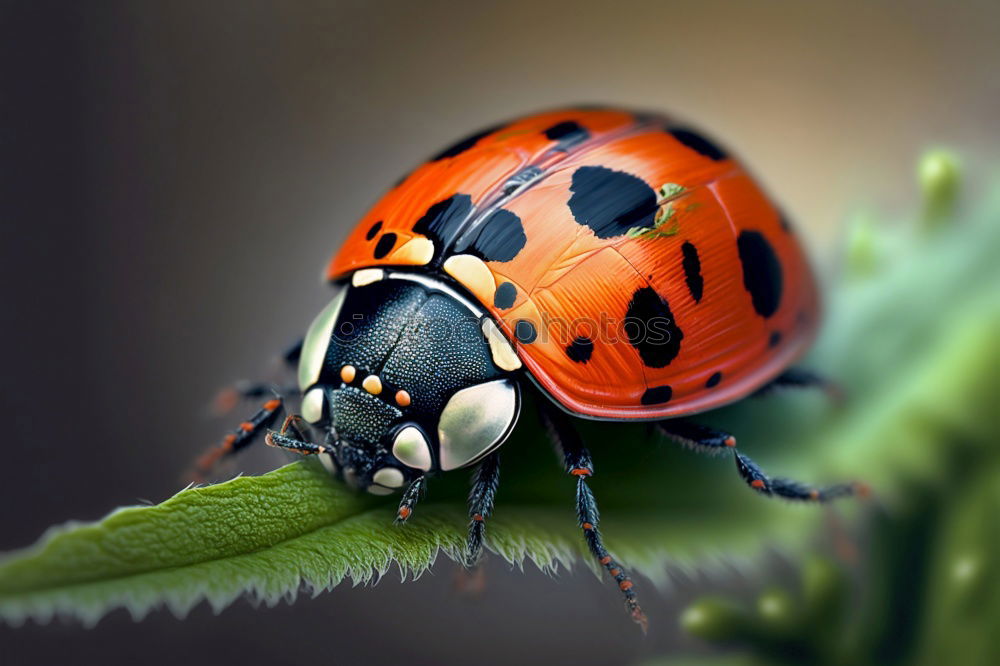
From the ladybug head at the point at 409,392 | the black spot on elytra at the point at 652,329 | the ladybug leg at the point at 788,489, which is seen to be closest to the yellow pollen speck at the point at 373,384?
the ladybug head at the point at 409,392

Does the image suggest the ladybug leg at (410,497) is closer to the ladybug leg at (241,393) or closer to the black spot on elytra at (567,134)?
the ladybug leg at (241,393)

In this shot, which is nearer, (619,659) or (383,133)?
(619,659)

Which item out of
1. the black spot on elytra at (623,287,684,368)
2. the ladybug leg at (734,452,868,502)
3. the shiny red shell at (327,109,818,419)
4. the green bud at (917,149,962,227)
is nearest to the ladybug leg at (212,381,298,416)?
the shiny red shell at (327,109,818,419)

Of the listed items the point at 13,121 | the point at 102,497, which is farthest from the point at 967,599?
the point at 13,121

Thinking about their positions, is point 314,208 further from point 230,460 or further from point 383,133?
point 230,460

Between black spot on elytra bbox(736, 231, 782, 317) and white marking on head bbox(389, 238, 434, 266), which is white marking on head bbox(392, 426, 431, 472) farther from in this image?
black spot on elytra bbox(736, 231, 782, 317)

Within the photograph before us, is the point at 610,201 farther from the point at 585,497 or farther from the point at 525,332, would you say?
the point at 585,497
